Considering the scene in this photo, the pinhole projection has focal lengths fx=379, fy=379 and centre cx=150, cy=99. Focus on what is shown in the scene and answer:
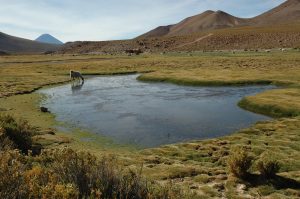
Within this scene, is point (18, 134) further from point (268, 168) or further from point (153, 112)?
point (153, 112)

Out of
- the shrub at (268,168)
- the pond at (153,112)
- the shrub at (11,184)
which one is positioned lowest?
the pond at (153,112)

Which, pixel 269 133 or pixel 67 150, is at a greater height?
pixel 67 150

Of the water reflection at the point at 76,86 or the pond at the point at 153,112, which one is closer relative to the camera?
the pond at the point at 153,112

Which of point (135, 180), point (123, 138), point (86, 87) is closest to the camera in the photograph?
point (135, 180)

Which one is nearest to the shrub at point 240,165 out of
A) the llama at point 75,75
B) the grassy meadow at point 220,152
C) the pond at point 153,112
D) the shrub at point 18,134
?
the grassy meadow at point 220,152

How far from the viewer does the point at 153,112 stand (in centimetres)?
3148

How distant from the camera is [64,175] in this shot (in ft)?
35.5

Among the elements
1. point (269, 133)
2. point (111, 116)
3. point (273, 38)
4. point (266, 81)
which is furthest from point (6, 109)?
point (273, 38)

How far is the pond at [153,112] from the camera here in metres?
24.4

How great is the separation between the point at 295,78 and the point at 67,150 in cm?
4108

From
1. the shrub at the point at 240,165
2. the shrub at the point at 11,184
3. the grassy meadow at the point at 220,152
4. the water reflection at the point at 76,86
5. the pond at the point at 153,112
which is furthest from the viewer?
the water reflection at the point at 76,86

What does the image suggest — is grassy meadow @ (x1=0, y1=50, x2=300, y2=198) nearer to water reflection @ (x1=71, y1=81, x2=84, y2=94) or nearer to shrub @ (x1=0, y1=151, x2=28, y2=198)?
shrub @ (x1=0, y1=151, x2=28, y2=198)

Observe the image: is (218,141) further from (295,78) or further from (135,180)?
(295,78)

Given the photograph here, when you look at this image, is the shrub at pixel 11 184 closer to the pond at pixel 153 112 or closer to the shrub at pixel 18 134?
→ the shrub at pixel 18 134
